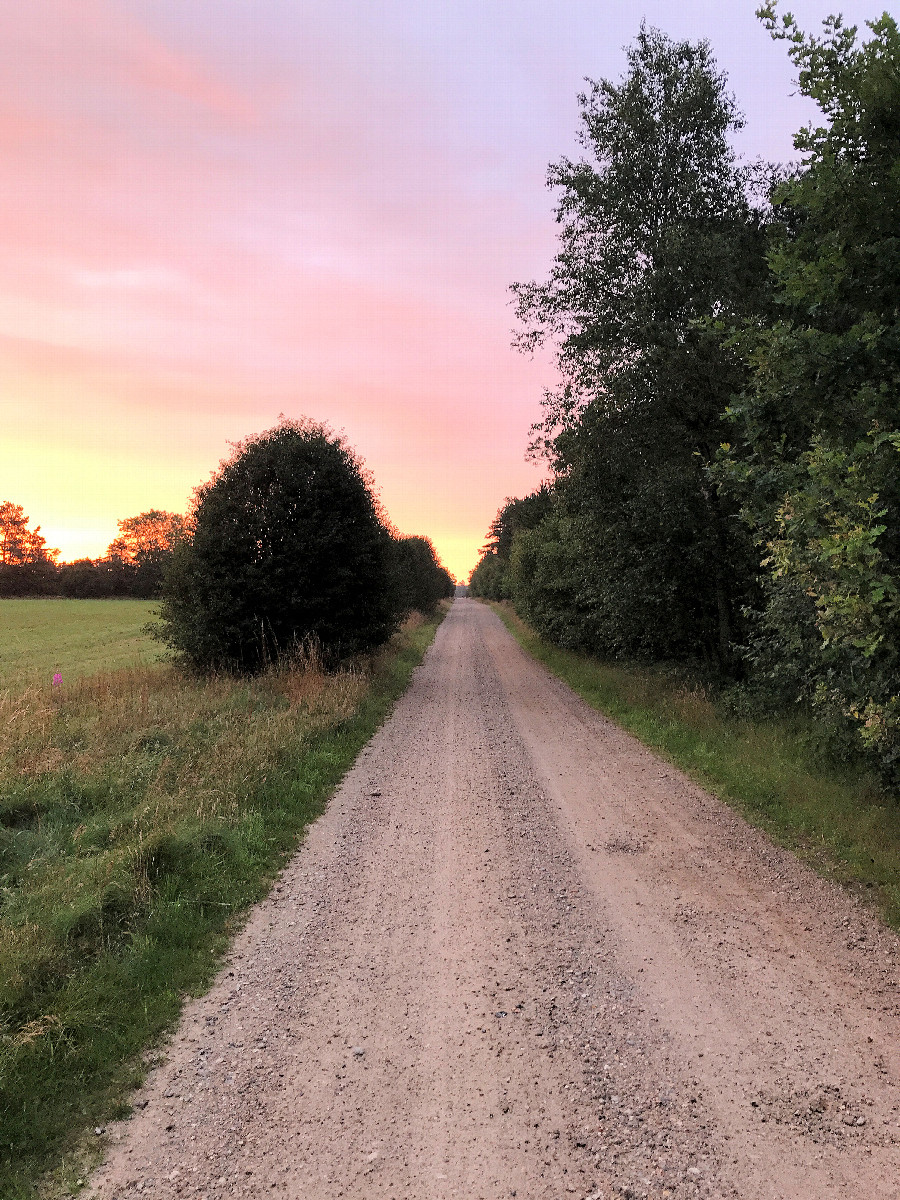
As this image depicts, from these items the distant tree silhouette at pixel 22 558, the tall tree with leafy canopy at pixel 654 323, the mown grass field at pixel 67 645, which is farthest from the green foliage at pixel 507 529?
the distant tree silhouette at pixel 22 558

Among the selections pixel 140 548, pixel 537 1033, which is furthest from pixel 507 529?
pixel 537 1033

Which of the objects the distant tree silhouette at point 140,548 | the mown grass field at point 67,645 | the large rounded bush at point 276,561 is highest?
the distant tree silhouette at point 140,548

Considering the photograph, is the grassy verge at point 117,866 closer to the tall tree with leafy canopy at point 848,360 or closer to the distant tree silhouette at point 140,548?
the tall tree with leafy canopy at point 848,360

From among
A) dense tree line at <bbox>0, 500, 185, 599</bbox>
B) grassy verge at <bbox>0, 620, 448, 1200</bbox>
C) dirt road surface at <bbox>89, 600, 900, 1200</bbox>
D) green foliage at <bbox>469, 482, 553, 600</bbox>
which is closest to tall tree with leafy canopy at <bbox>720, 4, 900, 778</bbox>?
dirt road surface at <bbox>89, 600, 900, 1200</bbox>

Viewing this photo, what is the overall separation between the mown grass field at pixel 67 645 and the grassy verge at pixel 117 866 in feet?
20.6

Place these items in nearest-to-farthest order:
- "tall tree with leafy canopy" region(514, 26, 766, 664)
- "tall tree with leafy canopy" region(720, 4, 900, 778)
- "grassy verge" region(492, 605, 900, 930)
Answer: "tall tree with leafy canopy" region(720, 4, 900, 778) < "grassy verge" region(492, 605, 900, 930) < "tall tree with leafy canopy" region(514, 26, 766, 664)

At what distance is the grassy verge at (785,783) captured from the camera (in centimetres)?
587

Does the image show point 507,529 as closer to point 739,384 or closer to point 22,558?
point 739,384

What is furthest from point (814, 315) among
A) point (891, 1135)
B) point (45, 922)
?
point (45, 922)

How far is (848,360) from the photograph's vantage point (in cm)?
557

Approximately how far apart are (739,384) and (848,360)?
6.96 m

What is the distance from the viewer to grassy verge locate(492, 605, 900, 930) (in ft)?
19.3

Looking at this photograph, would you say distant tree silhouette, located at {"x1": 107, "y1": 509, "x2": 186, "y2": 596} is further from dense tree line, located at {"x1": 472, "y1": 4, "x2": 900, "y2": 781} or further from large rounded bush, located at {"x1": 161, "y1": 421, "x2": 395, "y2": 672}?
dense tree line, located at {"x1": 472, "y1": 4, "x2": 900, "y2": 781}

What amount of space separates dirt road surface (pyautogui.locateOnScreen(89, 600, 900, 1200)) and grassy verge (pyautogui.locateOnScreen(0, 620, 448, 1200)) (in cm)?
30
